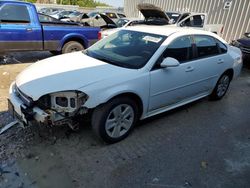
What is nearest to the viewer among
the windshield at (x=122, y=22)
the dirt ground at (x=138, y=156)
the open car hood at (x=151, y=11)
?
the dirt ground at (x=138, y=156)

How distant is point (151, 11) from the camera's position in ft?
29.6

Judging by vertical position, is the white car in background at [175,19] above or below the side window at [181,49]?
below

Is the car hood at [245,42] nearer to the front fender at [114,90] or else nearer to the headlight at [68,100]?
the front fender at [114,90]

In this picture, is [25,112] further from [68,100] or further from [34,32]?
[34,32]

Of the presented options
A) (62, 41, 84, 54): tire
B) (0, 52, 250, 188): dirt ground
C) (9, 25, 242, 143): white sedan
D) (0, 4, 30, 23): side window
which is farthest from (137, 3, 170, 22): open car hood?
(0, 52, 250, 188): dirt ground

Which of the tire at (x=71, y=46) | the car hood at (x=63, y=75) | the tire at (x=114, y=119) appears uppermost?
the car hood at (x=63, y=75)

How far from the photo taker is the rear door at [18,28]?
657cm

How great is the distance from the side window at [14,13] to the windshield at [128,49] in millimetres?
3542

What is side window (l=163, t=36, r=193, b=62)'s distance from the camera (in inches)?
151

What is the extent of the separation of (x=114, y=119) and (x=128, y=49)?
1.20 m

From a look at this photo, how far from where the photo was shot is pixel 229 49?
5.25m

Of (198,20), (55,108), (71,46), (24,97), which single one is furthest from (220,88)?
(198,20)

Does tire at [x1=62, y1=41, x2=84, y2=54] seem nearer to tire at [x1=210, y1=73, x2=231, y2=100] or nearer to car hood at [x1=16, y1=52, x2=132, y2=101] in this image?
car hood at [x1=16, y1=52, x2=132, y2=101]

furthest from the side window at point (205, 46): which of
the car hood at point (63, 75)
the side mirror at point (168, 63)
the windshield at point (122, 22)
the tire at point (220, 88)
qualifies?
the windshield at point (122, 22)
